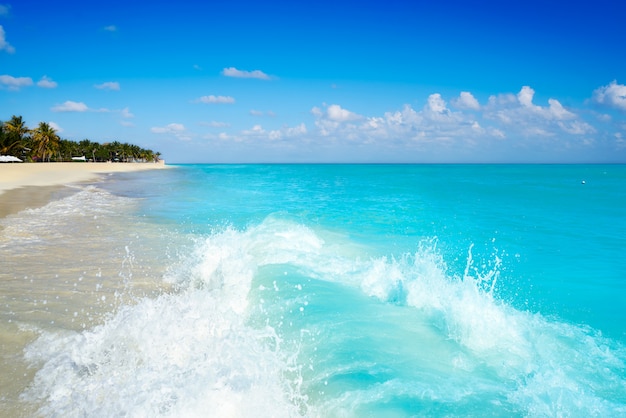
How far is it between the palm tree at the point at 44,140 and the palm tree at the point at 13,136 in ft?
7.36

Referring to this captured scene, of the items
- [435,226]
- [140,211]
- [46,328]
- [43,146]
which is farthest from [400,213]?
[43,146]

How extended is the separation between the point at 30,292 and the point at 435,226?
58.0ft

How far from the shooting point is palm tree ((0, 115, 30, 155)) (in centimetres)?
7125

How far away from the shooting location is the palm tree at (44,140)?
278 ft

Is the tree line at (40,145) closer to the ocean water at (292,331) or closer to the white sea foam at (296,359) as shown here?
the ocean water at (292,331)

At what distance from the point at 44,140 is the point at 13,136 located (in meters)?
13.8

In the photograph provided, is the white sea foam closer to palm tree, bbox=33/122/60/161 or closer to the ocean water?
the ocean water

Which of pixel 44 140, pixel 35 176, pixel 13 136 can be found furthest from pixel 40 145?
pixel 35 176

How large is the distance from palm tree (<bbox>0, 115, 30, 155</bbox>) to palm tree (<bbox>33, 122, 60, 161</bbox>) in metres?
2.24

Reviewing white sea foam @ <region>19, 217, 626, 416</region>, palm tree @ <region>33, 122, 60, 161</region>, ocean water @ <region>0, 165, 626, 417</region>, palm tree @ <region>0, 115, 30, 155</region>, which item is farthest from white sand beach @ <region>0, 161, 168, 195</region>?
white sea foam @ <region>19, 217, 626, 416</region>

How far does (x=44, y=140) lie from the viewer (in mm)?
85625

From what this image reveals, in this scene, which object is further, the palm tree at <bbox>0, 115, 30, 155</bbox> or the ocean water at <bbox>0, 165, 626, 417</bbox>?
the palm tree at <bbox>0, 115, 30, 155</bbox>

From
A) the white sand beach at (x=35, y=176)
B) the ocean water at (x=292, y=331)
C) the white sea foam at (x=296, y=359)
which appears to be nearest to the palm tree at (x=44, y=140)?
the white sand beach at (x=35, y=176)

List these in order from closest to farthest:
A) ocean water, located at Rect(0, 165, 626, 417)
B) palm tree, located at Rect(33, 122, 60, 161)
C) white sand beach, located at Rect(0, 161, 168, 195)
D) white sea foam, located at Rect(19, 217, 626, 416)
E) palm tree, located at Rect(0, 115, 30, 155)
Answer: white sea foam, located at Rect(19, 217, 626, 416), ocean water, located at Rect(0, 165, 626, 417), white sand beach, located at Rect(0, 161, 168, 195), palm tree, located at Rect(0, 115, 30, 155), palm tree, located at Rect(33, 122, 60, 161)
